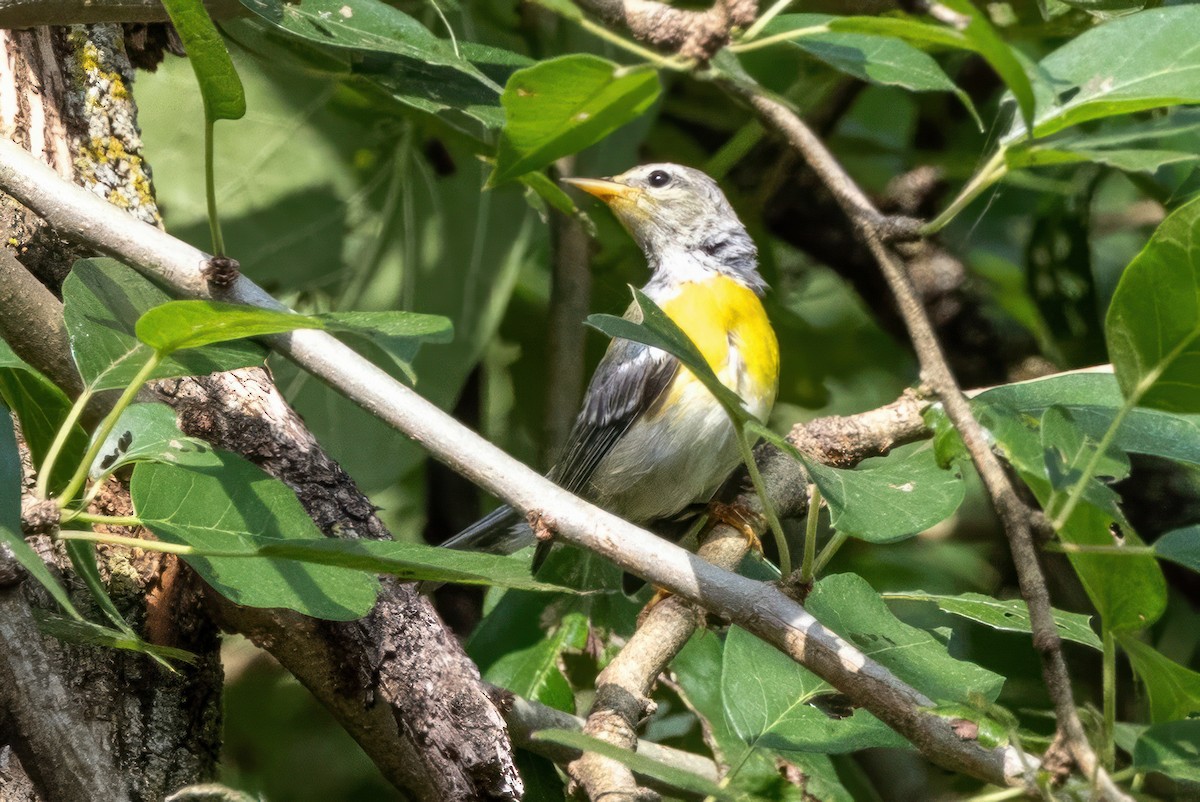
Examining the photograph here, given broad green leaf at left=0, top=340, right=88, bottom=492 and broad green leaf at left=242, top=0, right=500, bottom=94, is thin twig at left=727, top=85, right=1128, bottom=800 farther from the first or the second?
broad green leaf at left=0, top=340, right=88, bottom=492

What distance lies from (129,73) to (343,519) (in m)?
1.14

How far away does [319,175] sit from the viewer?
11.0 feet

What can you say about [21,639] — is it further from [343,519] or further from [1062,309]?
[1062,309]

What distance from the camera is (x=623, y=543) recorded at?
1631 mm

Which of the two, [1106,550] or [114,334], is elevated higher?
[114,334]

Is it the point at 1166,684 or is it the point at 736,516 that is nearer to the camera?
the point at 1166,684

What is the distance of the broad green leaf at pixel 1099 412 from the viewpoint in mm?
1615

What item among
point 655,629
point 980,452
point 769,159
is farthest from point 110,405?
point 769,159

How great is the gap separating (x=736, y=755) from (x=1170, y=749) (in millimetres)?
615

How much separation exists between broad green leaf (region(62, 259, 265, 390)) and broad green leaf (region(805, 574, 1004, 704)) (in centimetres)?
Answer: 93

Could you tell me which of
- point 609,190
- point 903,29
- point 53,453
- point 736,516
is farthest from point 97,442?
point 609,190

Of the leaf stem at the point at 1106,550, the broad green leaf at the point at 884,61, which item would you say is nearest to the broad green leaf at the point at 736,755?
the leaf stem at the point at 1106,550

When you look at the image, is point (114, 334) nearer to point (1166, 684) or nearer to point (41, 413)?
point (41, 413)

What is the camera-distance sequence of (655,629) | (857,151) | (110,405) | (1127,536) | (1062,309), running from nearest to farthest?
(1127,536)
(110,405)
(655,629)
(1062,309)
(857,151)
